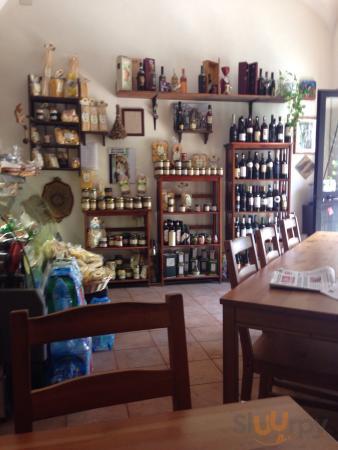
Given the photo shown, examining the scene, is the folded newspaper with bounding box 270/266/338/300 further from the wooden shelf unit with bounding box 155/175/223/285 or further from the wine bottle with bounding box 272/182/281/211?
the wine bottle with bounding box 272/182/281/211

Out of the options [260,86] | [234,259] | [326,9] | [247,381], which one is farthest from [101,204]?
[326,9]

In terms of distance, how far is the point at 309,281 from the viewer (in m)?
1.62

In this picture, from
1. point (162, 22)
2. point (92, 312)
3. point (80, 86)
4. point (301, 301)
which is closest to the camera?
point (92, 312)

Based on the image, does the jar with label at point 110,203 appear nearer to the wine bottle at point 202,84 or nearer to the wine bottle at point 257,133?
the wine bottle at point 202,84

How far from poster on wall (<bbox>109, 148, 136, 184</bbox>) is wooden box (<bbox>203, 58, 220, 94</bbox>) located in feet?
3.86

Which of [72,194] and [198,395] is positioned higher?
[72,194]

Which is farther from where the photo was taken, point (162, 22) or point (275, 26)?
point (275, 26)

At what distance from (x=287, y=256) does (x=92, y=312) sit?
63.1 inches

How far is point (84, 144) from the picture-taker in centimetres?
435

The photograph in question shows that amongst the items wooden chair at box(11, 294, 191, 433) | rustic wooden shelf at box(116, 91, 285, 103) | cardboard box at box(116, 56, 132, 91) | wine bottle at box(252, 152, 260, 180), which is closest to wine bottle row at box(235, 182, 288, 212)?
wine bottle at box(252, 152, 260, 180)

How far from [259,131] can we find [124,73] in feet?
5.62

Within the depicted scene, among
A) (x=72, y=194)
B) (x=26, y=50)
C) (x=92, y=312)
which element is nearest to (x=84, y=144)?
(x=72, y=194)

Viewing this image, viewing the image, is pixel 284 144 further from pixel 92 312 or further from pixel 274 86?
pixel 92 312

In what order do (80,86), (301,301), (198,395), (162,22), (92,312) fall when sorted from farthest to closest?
(162,22) < (80,86) < (198,395) < (301,301) < (92,312)
